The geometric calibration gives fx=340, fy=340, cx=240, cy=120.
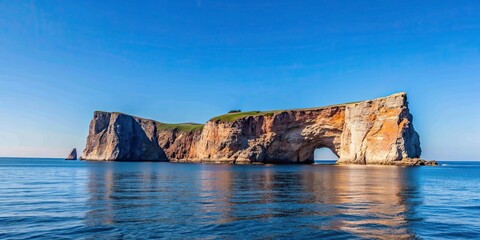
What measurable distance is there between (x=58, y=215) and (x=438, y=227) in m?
19.4

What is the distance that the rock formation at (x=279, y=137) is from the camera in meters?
101

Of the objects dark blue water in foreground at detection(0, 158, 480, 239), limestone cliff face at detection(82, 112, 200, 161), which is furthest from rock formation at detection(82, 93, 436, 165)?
dark blue water in foreground at detection(0, 158, 480, 239)

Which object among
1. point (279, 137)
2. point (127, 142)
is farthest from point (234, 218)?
point (127, 142)

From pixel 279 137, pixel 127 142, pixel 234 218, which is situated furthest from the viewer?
pixel 127 142

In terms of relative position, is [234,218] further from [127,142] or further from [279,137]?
[127,142]

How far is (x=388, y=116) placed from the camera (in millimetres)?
101000

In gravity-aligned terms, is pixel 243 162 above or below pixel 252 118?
below

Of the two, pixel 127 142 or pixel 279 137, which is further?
pixel 127 142

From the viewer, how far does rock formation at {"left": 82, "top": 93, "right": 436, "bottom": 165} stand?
→ 100750 millimetres

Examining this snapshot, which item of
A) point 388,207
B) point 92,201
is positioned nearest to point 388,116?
point 388,207

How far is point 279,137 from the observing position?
431 feet

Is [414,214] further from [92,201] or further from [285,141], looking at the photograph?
[285,141]

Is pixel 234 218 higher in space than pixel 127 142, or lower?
lower

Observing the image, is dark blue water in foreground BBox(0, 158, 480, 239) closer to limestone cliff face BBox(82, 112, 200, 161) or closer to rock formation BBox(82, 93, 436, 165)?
rock formation BBox(82, 93, 436, 165)
